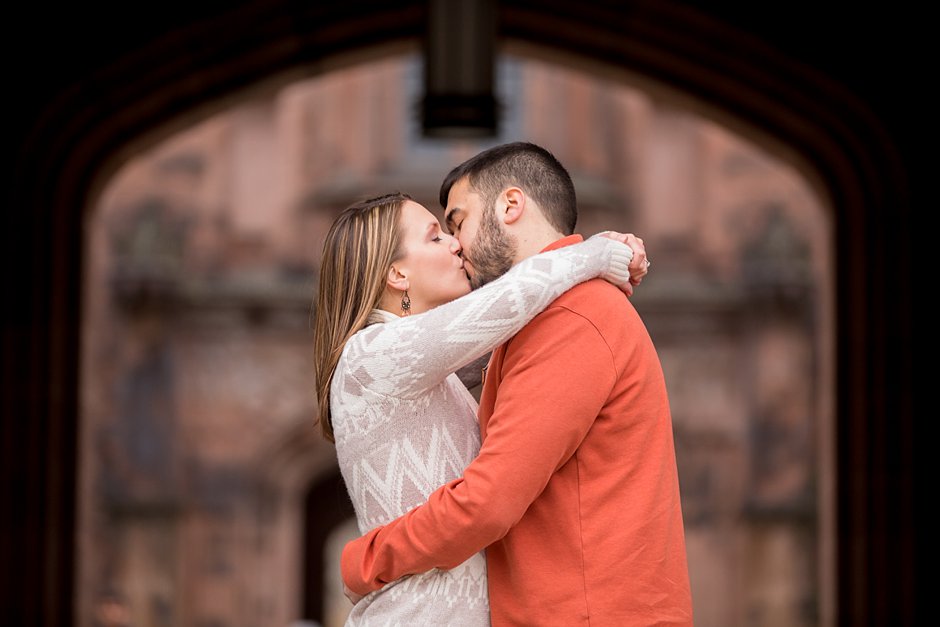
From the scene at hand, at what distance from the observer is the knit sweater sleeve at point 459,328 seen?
2295mm

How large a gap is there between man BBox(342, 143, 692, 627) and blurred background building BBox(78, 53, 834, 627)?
36.5 ft

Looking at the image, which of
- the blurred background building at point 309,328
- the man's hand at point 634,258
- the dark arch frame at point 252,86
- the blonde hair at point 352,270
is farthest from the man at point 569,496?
the blurred background building at point 309,328

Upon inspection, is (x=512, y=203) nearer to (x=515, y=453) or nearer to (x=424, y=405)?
(x=424, y=405)

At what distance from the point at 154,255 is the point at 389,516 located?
38.0 feet

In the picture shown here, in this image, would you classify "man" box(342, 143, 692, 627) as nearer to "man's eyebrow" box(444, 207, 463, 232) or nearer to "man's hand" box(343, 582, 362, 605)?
"man's hand" box(343, 582, 362, 605)

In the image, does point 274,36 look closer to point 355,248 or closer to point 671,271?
point 355,248

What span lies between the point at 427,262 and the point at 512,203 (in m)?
0.16

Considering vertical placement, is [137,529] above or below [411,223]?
below

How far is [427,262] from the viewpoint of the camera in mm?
2479

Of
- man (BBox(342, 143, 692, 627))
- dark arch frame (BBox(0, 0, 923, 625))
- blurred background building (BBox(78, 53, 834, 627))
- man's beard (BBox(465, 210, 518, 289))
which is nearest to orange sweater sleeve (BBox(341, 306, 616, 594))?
man (BBox(342, 143, 692, 627))

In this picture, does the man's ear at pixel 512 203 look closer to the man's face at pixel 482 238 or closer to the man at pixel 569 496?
the man's face at pixel 482 238

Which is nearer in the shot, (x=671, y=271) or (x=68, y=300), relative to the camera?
(x=68, y=300)

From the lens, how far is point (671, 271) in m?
14.3

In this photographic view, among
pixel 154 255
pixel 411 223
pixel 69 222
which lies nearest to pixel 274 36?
pixel 69 222
